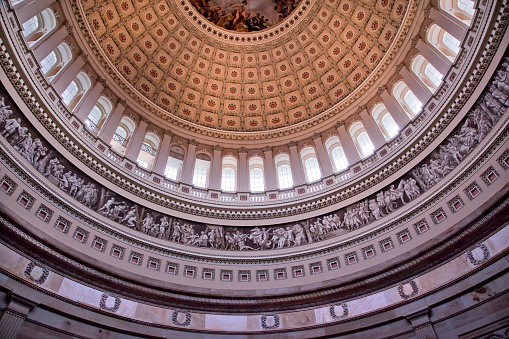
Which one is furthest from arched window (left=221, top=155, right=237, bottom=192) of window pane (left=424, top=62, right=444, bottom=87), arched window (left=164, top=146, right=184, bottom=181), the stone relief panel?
window pane (left=424, top=62, right=444, bottom=87)

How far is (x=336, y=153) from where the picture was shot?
27.8 metres

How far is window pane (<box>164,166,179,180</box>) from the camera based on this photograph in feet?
87.2

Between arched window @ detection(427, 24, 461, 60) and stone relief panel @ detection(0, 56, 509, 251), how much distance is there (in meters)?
5.61

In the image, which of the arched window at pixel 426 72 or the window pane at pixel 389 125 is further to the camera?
the window pane at pixel 389 125

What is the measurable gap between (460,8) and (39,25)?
24.7 m

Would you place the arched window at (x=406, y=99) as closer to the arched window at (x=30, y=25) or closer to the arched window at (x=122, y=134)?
the arched window at (x=122, y=134)

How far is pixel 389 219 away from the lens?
2033 cm

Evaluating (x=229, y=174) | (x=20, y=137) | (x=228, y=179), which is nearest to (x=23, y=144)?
(x=20, y=137)

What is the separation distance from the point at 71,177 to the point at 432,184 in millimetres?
18452

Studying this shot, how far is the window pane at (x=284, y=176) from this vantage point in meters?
27.5

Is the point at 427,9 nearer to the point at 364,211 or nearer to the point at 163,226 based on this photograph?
the point at 364,211

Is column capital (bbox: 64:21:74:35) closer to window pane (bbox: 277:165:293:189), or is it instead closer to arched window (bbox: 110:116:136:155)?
arched window (bbox: 110:116:136:155)

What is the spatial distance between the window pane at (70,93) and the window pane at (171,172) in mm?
7414

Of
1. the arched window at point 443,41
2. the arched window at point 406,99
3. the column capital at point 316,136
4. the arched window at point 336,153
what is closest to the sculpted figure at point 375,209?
the arched window at point 336,153
